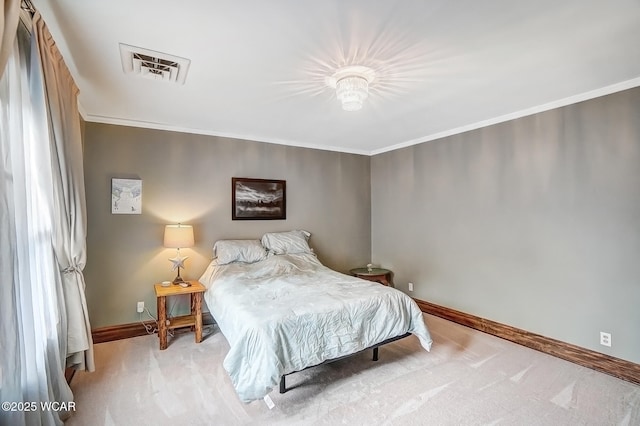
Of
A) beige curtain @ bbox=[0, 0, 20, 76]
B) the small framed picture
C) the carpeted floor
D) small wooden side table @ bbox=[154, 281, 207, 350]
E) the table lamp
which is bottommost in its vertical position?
the carpeted floor

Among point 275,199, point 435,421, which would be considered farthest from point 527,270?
point 275,199

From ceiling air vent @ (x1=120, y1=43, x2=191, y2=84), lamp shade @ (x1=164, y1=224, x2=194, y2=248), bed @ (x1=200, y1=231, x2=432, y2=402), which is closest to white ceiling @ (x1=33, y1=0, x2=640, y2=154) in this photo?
ceiling air vent @ (x1=120, y1=43, x2=191, y2=84)

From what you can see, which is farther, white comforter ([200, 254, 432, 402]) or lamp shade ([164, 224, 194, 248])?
lamp shade ([164, 224, 194, 248])

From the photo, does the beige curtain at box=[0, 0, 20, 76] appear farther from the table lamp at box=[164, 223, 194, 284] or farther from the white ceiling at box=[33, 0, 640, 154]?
the table lamp at box=[164, 223, 194, 284]

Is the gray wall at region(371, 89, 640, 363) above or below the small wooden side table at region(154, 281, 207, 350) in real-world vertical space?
above

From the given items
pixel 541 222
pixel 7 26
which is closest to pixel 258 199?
pixel 7 26

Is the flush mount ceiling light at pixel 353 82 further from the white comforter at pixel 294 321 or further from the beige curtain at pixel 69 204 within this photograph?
the beige curtain at pixel 69 204

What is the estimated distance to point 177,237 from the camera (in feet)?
11.0

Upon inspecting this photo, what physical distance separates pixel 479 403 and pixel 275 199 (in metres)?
3.22

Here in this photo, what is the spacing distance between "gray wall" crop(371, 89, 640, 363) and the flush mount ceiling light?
6.56 ft

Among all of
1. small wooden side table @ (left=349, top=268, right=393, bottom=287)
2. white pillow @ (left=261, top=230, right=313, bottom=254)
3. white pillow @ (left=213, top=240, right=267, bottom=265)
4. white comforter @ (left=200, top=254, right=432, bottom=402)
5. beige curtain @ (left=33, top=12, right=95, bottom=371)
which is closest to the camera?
beige curtain @ (left=33, top=12, right=95, bottom=371)

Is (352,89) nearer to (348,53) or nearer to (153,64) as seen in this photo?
(348,53)

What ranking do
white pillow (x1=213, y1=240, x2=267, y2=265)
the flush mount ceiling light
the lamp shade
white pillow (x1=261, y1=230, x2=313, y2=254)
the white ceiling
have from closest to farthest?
the white ceiling < the flush mount ceiling light < the lamp shade < white pillow (x1=213, y1=240, x2=267, y2=265) < white pillow (x1=261, y1=230, x2=313, y2=254)

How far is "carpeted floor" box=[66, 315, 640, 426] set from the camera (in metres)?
2.03
